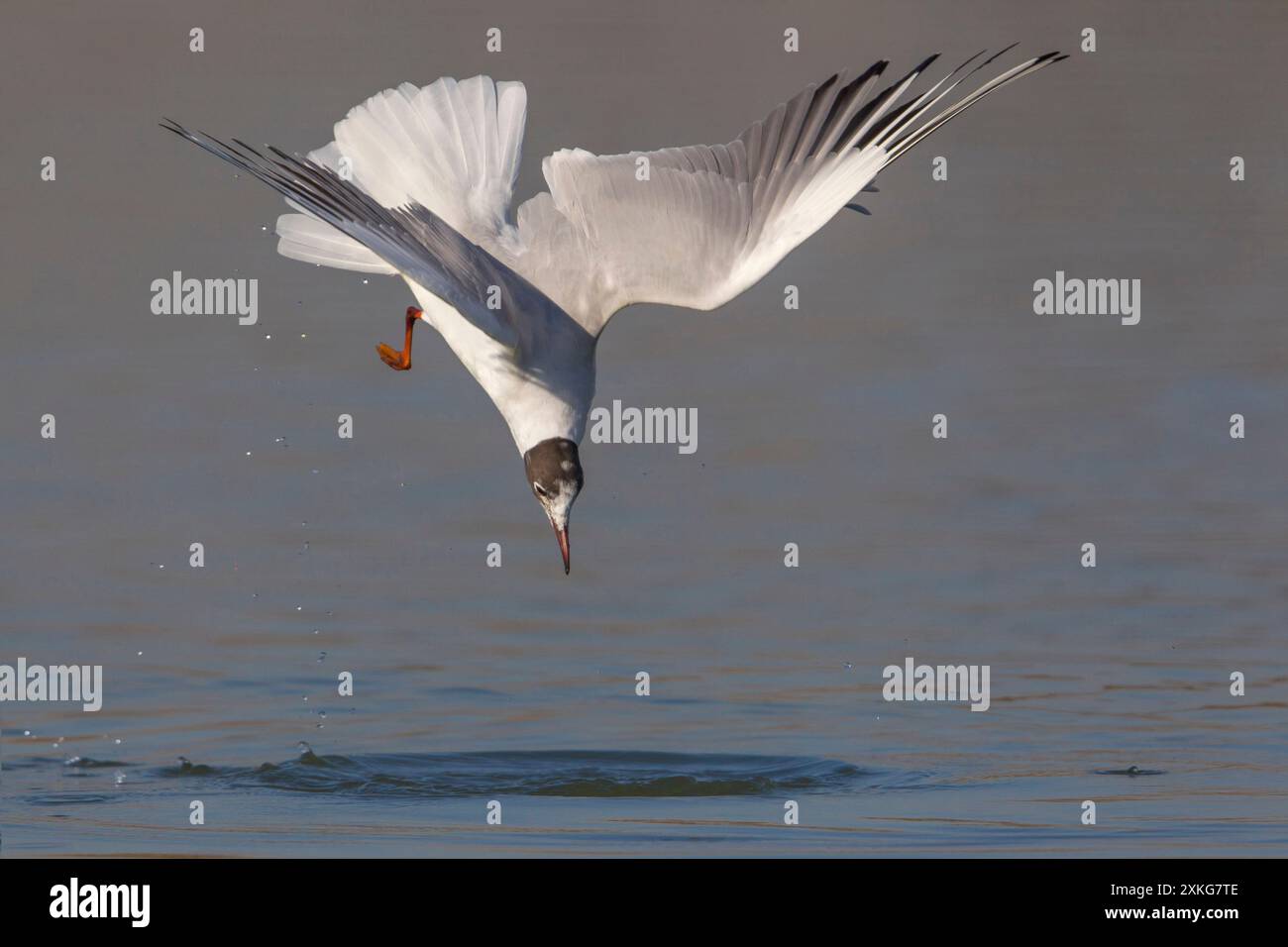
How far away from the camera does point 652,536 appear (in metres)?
8.38

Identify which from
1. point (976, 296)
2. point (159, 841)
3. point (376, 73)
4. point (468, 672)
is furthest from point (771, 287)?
point (159, 841)

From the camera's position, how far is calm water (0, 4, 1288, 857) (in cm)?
655

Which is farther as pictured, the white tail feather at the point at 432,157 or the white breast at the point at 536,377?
the white tail feather at the point at 432,157

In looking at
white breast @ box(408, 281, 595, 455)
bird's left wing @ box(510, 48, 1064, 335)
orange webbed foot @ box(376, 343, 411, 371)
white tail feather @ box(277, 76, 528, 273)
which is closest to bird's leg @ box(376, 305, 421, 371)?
orange webbed foot @ box(376, 343, 411, 371)

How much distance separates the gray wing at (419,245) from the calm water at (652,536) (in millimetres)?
1307

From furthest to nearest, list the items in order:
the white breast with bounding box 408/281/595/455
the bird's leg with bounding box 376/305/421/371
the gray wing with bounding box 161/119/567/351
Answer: the bird's leg with bounding box 376/305/421/371 < the white breast with bounding box 408/281/595/455 < the gray wing with bounding box 161/119/567/351

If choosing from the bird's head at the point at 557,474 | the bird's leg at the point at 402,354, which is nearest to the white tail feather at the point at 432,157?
the bird's leg at the point at 402,354

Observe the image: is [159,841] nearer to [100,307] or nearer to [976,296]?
[100,307]

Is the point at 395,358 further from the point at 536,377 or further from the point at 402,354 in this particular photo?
the point at 536,377

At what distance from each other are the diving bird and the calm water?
3.05 feet

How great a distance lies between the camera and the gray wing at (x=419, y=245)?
5766 mm

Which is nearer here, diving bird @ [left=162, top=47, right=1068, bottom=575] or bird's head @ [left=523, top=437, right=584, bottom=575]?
diving bird @ [left=162, top=47, right=1068, bottom=575]

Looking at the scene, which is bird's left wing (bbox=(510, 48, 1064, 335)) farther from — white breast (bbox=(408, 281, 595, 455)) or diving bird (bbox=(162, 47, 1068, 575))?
white breast (bbox=(408, 281, 595, 455))

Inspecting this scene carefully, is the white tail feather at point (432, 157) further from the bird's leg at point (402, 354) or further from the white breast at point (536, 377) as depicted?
the white breast at point (536, 377)
